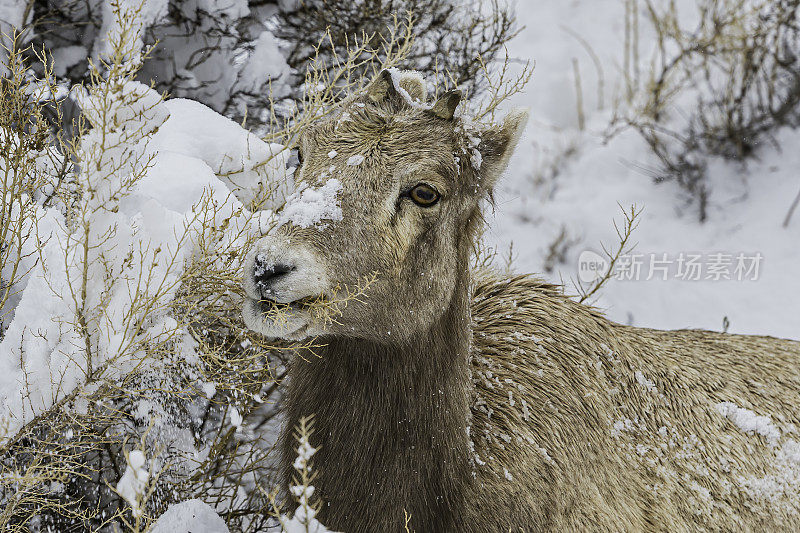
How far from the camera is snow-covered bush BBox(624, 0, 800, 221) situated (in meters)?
8.40

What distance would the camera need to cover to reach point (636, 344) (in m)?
3.87

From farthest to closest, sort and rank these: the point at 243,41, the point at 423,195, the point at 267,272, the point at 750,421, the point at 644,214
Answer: the point at 644,214 → the point at 243,41 → the point at 750,421 → the point at 423,195 → the point at 267,272

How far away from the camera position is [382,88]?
301 cm

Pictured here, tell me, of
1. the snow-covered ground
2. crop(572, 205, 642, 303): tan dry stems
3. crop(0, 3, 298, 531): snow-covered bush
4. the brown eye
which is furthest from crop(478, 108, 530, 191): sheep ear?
the snow-covered ground

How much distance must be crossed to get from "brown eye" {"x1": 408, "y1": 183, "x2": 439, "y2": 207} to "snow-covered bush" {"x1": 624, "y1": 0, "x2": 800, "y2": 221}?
643cm

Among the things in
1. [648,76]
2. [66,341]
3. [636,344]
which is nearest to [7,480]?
[66,341]

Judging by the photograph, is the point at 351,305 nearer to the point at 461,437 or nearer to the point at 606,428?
the point at 461,437

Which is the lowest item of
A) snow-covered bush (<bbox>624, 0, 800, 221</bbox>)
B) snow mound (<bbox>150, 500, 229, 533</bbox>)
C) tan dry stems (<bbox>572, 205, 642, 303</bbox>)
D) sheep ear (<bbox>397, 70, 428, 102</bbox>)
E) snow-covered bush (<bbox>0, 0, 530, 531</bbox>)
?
snow mound (<bbox>150, 500, 229, 533</bbox>)

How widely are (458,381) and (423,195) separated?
0.80m

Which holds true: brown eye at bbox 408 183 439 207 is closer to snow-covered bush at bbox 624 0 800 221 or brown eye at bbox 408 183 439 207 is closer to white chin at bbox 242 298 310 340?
white chin at bbox 242 298 310 340

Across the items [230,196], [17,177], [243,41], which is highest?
[243,41]

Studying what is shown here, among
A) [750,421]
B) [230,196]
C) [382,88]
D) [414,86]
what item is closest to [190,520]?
[230,196]

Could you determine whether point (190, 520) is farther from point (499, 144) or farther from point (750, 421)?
point (750, 421)

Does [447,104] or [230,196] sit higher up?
[447,104]
